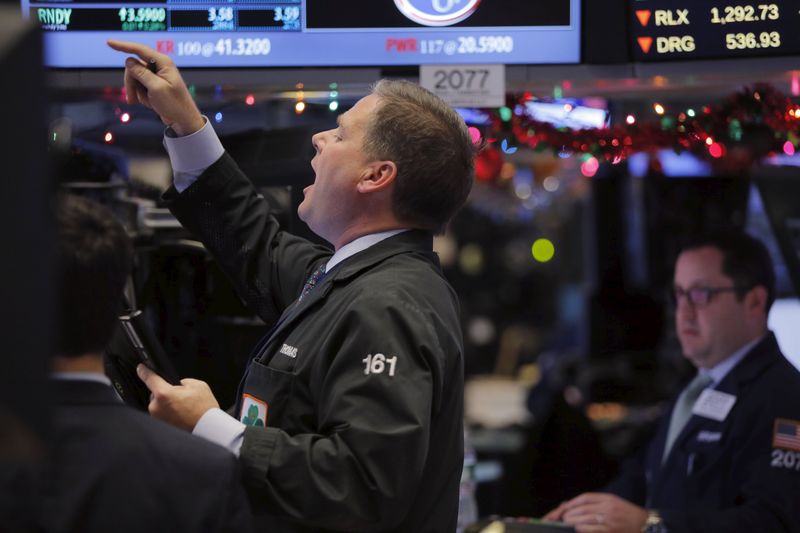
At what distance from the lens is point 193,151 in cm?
266

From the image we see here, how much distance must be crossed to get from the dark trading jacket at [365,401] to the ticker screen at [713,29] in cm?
116

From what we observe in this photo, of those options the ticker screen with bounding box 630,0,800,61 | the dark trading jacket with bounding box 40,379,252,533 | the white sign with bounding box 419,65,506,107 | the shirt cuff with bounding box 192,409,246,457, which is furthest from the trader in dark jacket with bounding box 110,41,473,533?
the ticker screen with bounding box 630,0,800,61

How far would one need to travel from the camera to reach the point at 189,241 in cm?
321

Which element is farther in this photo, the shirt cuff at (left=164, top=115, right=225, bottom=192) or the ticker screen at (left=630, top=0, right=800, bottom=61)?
the ticker screen at (left=630, top=0, right=800, bottom=61)

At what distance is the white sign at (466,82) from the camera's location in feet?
10.0

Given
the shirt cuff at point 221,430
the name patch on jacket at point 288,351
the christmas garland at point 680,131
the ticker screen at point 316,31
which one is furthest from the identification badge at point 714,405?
the shirt cuff at point 221,430

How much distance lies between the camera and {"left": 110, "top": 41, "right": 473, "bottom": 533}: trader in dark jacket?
1956mm

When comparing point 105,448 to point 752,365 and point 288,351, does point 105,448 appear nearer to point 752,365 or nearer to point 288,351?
point 288,351

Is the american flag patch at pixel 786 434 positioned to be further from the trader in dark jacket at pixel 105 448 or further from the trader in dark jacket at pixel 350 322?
the trader in dark jacket at pixel 105 448

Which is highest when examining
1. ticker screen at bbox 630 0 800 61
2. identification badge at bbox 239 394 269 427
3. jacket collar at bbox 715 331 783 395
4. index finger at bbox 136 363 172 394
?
ticker screen at bbox 630 0 800 61

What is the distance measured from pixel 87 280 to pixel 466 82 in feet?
5.43

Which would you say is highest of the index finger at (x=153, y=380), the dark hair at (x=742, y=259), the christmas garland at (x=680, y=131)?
the christmas garland at (x=680, y=131)

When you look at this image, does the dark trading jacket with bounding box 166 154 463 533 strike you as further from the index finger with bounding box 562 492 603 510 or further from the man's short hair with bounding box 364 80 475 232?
the index finger with bounding box 562 492 603 510

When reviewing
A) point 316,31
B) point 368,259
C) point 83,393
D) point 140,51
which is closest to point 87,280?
point 83,393
